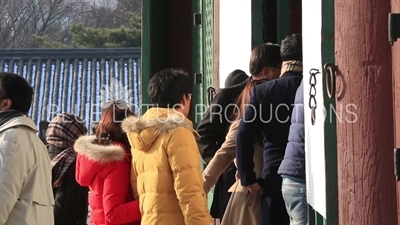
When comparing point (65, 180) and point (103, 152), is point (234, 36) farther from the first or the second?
point (103, 152)

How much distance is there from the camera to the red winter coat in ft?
19.7

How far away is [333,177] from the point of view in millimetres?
5000

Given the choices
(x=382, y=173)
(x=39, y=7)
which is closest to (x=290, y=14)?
(x=382, y=173)

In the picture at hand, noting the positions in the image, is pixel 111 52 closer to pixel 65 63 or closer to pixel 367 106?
pixel 65 63

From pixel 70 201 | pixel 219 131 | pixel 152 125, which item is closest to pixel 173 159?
pixel 152 125

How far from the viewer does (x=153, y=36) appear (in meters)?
10.3

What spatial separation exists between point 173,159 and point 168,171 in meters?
0.09

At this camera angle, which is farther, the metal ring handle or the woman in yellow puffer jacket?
the woman in yellow puffer jacket

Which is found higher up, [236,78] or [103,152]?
[236,78]

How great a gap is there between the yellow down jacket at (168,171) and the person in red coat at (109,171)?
258 mm

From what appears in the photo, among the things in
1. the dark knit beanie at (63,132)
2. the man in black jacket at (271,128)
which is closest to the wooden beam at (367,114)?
the man in black jacket at (271,128)

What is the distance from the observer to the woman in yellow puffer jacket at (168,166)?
18.3 ft

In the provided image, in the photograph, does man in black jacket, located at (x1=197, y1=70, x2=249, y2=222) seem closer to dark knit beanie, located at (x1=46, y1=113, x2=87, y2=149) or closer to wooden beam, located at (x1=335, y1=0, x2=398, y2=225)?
dark knit beanie, located at (x1=46, y1=113, x2=87, y2=149)

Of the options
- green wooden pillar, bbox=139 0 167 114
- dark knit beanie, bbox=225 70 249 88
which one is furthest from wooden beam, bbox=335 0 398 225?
green wooden pillar, bbox=139 0 167 114
